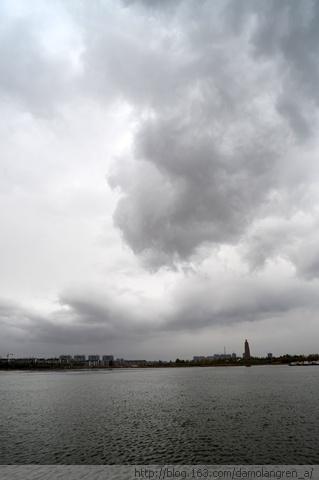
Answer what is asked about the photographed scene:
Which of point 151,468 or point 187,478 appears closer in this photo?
point 187,478

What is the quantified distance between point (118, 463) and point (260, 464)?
14.3 m

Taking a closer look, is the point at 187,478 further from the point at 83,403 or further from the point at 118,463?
the point at 83,403

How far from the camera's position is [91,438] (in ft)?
165

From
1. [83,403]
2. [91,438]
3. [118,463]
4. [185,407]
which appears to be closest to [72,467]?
[118,463]

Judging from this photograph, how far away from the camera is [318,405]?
77562 mm

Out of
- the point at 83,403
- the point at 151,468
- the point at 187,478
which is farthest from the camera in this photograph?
the point at 83,403

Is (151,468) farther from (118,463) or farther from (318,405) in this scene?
(318,405)

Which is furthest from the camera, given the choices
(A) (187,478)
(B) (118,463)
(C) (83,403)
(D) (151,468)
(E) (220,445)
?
(C) (83,403)

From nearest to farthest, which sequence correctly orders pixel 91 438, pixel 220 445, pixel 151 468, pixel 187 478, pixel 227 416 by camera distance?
1. pixel 187 478
2. pixel 151 468
3. pixel 220 445
4. pixel 91 438
5. pixel 227 416

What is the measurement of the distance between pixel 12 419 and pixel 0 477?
130ft

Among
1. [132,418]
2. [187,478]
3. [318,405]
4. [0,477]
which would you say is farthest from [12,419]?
[318,405]

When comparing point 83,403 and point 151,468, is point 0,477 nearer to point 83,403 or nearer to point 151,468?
point 151,468

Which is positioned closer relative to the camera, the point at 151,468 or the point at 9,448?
the point at 151,468

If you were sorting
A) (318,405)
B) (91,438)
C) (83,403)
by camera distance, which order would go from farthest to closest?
(83,403)
(318,405)
(91,438)
